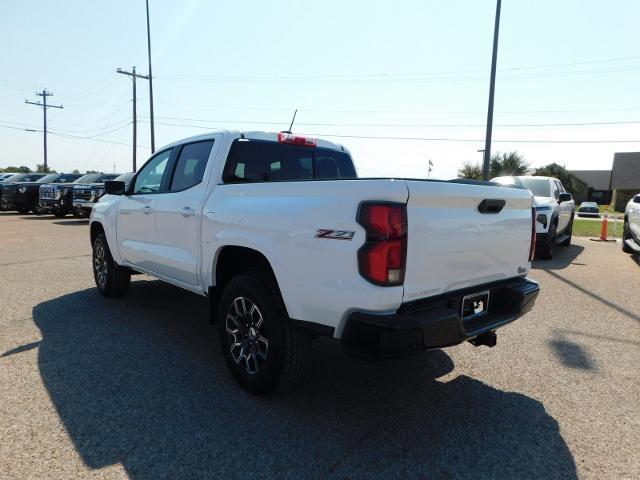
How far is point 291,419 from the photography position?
2914mm

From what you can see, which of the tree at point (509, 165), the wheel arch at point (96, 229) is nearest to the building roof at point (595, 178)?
the tree at point (509, 165)

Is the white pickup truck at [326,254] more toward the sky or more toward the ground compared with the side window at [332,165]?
more toward the ground

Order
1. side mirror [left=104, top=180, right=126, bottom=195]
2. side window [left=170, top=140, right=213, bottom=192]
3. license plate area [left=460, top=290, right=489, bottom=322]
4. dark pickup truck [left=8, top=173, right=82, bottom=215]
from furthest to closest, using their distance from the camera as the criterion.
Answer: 1. dark pickup truck [left=8, top=173, right=82, bottom=215]
2. side mirror [left=104, top=180, right=126, bottom=195]
3. side window [left=170, top=140, right=213, bottom=192]
4. license plate area [left=460, top=290, right=489, bottom=322]

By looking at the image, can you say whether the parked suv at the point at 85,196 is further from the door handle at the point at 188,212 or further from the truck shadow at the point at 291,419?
the door handle at the point at 188,212

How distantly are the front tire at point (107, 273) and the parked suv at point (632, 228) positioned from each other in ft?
31.0

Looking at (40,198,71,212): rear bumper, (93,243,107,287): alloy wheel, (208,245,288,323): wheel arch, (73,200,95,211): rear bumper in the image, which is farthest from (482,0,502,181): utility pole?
(40,198,71,212): rear bumper

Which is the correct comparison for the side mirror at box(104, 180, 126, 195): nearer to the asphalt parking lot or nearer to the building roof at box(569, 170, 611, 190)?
the asphalt parking lot

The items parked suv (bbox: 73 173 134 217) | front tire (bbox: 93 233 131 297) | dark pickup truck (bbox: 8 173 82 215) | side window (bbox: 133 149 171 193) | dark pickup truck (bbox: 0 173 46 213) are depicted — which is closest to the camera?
side window (bbox: 133 149 171 193)

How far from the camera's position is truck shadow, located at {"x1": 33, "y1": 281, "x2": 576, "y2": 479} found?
2.45 m

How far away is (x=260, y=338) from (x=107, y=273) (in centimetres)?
345

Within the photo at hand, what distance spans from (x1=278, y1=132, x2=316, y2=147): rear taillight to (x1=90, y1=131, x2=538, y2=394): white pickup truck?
0.04ft

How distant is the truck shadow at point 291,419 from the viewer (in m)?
2.45

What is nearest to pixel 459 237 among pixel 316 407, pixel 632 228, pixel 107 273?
pixel 316 407

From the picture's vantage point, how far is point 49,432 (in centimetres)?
271
